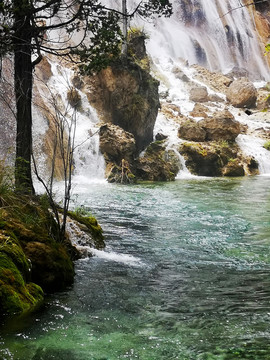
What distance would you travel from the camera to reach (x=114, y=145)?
20031mm

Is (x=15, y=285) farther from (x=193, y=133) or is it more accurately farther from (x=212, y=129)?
(x=212, y=129)

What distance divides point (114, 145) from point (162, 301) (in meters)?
15.8

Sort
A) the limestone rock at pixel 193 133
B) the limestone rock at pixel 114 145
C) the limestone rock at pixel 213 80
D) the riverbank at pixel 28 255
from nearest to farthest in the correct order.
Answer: the riverbank at pixel 28 255 → the limestone rock at pixel 114 145 → the limestone rock at pixel 193 133 → the limestone rock at pixel 213 80

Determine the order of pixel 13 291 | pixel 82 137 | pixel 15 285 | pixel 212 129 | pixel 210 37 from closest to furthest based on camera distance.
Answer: pixel 13 291
pixel 15 285
pixel 82 137
pixel 212 129
pixel 210 37

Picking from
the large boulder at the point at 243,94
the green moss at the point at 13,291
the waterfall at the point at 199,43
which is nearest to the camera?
the green moss at the point at 13,291

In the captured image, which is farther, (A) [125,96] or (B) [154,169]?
(A) [125,96]

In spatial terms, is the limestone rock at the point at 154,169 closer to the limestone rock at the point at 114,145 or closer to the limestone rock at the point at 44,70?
the limestone rock at the point at 114,145

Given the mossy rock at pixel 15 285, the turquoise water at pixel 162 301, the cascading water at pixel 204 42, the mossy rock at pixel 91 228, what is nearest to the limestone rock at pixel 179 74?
the cascading water at pixel 204 42

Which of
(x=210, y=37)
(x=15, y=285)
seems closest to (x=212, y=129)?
(x=15, y=285)

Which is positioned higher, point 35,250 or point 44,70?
point 44,70

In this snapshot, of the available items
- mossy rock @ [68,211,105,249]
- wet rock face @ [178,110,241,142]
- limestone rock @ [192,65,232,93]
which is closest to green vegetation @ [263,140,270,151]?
wet rock face @ [178,110,241,142]

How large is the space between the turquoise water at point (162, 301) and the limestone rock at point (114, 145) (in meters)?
10.7

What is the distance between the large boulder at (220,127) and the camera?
25969mm

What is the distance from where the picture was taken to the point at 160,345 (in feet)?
11.6
